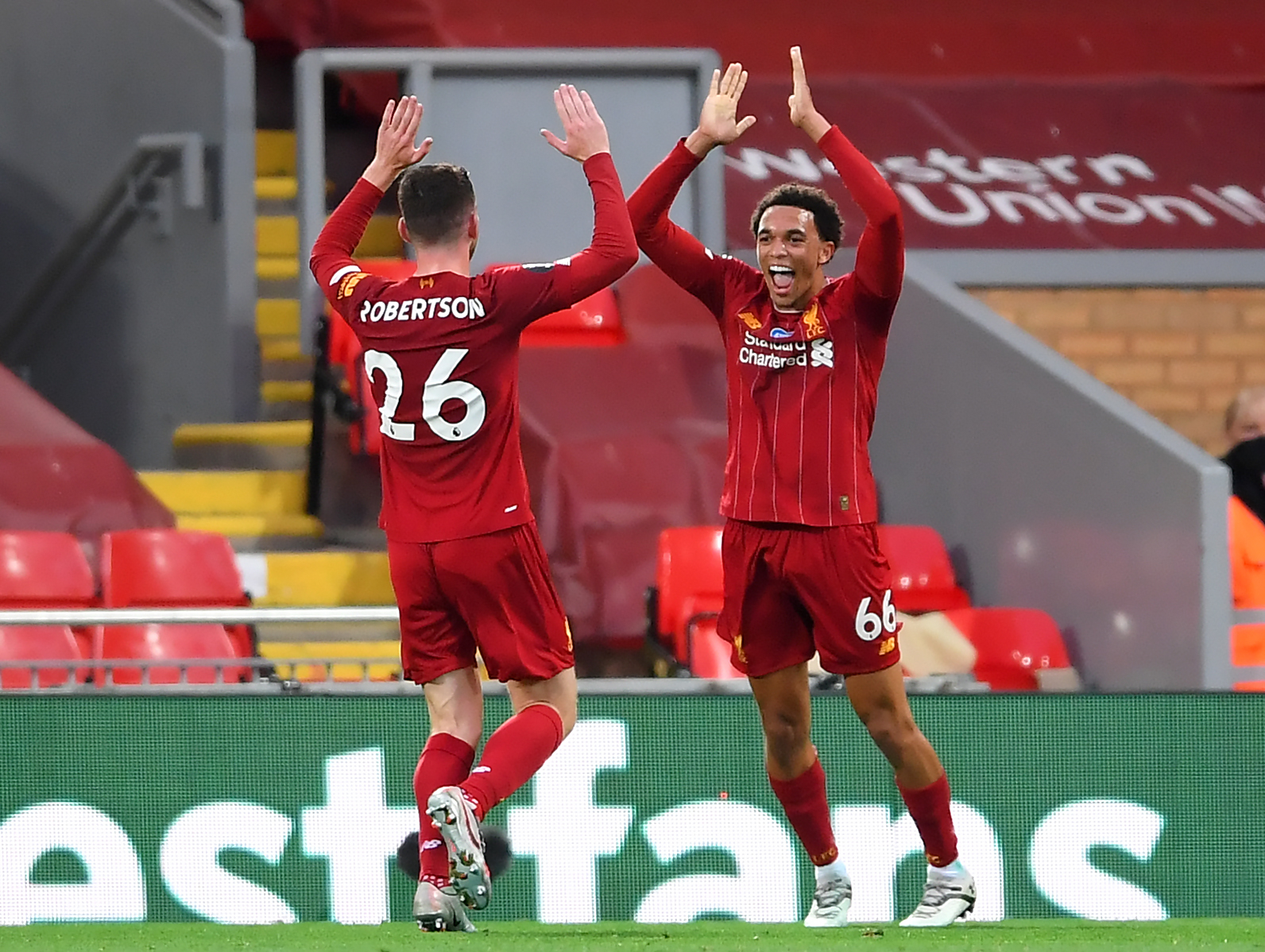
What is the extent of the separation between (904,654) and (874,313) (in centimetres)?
263

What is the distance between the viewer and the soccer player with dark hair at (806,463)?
4918 millimetres

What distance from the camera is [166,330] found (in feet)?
36.4

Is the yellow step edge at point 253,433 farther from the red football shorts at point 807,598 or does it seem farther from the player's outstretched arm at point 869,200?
the player's outstretched arm at point 869,200

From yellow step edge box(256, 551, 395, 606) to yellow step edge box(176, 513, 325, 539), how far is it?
0.56 metres

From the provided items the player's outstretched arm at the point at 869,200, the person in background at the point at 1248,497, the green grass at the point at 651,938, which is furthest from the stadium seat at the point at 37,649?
the person in background at the point at 1248,497

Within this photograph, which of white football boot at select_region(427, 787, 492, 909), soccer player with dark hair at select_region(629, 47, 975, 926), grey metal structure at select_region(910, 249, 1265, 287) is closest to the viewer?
white football boot at select_region(427, 787, 492, 909)

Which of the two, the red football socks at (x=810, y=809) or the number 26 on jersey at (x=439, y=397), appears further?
the red football socks at (x=810, y=809)

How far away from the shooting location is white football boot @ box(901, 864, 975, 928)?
5.14 m

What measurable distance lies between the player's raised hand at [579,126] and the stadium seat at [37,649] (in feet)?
9.88

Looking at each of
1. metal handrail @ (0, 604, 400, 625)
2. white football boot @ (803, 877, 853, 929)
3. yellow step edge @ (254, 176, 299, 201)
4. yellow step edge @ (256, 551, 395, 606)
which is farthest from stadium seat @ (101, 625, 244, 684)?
yellow step edge @ (254, 176, 299, 201)

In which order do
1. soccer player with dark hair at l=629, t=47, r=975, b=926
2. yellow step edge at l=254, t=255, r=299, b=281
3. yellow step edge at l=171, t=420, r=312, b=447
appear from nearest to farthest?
soccer player with dark hair at l=629, t=47, r=975, b=926 → yellow step edge at l=171, t=420, r=312, b=447 → yellow step edge at l=254, t=255, r=299, b=281

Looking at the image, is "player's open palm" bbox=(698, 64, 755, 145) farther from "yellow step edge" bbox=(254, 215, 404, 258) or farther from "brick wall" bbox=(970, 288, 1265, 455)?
"yellow step edge" bbox=(254, 215, 404, 258)

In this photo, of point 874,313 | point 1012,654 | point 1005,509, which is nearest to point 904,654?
point 1012,654

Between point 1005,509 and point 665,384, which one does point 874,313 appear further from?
point 665,384
